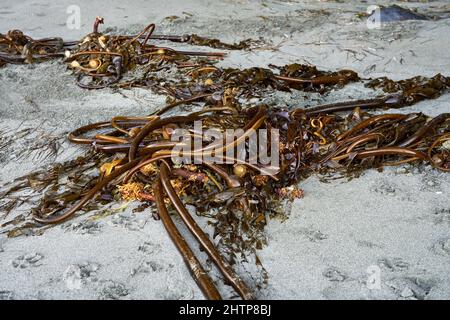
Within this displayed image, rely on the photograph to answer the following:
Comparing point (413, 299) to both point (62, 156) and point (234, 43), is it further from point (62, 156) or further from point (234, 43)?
point (234, 43)

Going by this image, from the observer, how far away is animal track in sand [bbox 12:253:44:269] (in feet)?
6.41

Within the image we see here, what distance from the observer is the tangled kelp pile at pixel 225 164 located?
2119 mm

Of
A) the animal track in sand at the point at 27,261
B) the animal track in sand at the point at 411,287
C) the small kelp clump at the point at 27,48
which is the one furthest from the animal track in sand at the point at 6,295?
the small kelp clump at the point at 27,48

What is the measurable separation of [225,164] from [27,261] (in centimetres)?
100

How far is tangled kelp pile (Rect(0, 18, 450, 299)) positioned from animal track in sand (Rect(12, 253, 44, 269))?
Result: 196mm

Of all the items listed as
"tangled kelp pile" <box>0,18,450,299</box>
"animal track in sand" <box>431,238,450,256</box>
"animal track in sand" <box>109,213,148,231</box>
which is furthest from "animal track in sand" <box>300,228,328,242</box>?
"animal track in sand" <box>109,213,148,231</box>

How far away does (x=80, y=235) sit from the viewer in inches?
83.4

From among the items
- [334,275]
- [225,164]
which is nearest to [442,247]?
[334,275]

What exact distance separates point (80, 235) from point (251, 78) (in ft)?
6.27

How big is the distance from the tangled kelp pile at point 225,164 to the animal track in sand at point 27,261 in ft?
0.64

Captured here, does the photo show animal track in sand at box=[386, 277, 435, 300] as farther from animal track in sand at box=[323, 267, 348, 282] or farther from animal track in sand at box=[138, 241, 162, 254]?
animal track in sand at box=[138, 241, 162, 254]

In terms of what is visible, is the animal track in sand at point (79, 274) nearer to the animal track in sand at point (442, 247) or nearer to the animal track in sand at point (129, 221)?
the animal track in sand at point (129, 221)

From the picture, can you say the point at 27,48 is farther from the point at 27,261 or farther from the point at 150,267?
the point at 150,267

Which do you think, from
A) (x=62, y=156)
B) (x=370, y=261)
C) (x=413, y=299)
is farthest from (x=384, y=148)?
(x=62, y=156)
